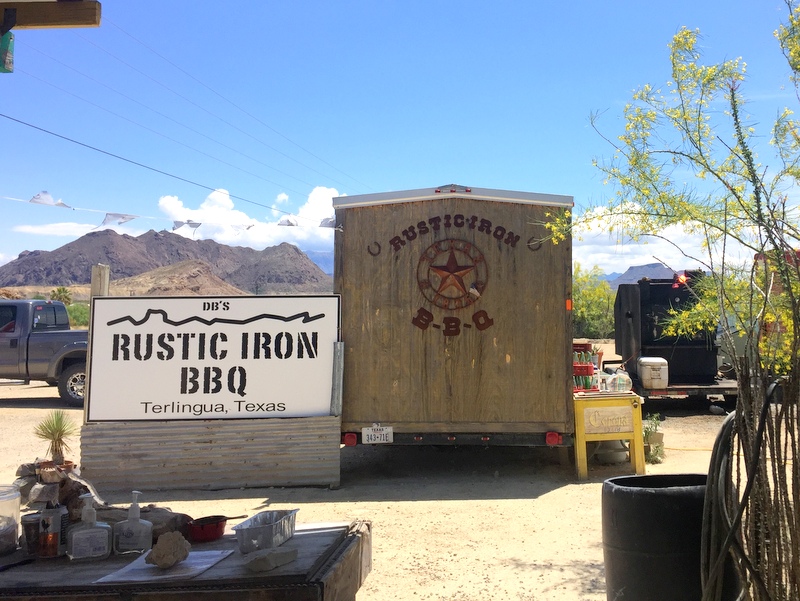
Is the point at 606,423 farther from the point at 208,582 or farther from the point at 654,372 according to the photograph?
the point at 208,582

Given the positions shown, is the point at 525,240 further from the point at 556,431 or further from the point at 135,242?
the point at 135,242

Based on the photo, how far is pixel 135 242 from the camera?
362 feet

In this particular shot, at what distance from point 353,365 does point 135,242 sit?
11027 centimetres

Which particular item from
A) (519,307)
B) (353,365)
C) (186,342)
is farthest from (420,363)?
(186,342)

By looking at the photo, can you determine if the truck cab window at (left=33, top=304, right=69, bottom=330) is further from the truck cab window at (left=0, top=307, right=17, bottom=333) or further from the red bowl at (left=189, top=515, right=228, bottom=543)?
the red bowl at (left=189, top=515, right=228, bottom=543)

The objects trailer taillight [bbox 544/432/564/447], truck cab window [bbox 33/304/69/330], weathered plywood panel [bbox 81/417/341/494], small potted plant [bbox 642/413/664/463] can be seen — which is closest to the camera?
weathered plywood panel [bbox 81/417/341/494]

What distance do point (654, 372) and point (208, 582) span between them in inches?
446

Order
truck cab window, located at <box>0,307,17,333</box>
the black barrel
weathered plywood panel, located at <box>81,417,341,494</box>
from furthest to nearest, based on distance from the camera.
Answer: truck cab window, located at <box>0,307,17,333</box>
weathered plywood panel, located at <box>81,417,341,494</box>
the black barrel

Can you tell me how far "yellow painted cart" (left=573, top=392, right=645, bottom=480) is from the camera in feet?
27.0

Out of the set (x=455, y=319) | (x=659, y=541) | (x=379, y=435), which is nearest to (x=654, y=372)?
(x=455, y=319)

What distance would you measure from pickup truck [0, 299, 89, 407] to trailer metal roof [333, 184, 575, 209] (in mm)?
9009

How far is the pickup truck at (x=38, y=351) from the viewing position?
14891 millimetres

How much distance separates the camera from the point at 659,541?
341 centimetres

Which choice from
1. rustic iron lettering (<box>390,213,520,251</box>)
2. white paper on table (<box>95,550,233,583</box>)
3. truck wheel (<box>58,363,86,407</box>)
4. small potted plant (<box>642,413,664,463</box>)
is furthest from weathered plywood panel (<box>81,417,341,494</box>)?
truck wheel (<box>58,363,86,407</box>)
